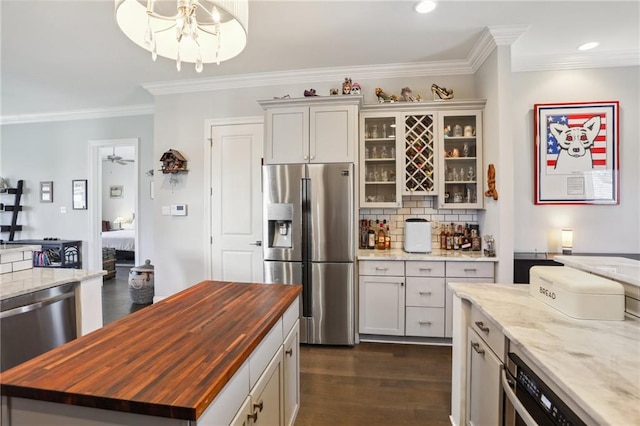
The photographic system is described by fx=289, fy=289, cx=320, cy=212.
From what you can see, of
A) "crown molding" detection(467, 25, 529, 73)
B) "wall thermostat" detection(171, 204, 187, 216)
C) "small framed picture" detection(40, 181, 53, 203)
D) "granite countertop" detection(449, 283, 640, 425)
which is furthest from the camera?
"small framed picture" detection(40, 181, 53, 203)

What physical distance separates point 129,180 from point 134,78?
640cm

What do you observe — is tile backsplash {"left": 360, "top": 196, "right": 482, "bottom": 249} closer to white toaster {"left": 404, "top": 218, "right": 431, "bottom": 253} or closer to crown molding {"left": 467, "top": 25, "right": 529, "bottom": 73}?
white toaster {"left": 404, "top": 218, "right": 431, "bottom": 253}

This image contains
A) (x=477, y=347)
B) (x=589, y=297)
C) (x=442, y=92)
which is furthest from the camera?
(x=442, y=92)

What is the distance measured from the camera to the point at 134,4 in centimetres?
147

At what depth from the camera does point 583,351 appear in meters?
0.94

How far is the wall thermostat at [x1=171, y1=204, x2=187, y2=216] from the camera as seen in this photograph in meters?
3.68

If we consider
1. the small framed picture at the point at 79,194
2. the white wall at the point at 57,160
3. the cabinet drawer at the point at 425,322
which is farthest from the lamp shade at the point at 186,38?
the small framed picture at the point at 79,194

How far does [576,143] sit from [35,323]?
15.2 feet

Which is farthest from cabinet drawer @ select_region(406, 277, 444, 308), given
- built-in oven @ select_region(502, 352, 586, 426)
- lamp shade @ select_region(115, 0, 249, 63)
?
lamp shade @ select_region(115, 0, 249, 63)

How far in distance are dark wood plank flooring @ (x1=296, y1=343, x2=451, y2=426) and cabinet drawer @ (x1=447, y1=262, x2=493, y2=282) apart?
29.5 inches

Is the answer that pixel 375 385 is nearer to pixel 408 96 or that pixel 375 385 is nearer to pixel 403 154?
pixel 403 154

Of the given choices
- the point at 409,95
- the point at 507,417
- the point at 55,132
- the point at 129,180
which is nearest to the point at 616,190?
the point at 409,95

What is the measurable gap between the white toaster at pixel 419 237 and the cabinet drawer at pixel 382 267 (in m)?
0.27

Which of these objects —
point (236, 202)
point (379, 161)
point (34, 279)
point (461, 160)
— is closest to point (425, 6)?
point (379, 161)
